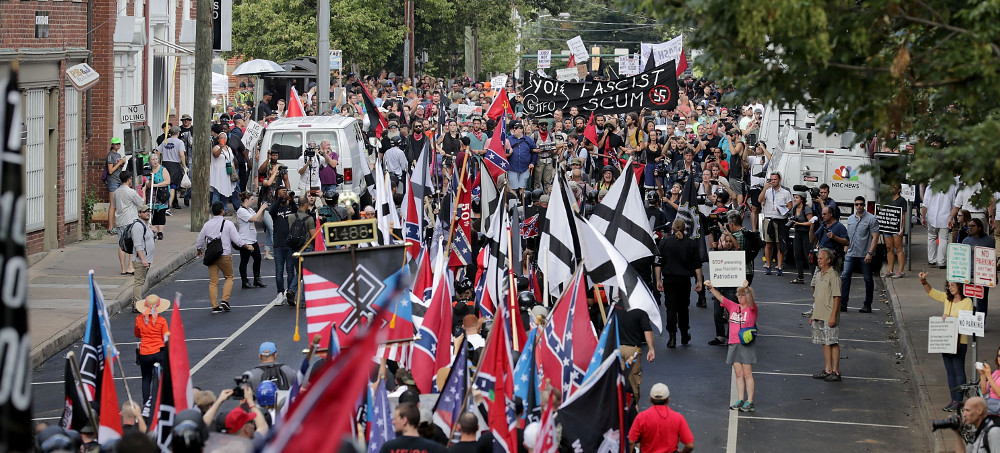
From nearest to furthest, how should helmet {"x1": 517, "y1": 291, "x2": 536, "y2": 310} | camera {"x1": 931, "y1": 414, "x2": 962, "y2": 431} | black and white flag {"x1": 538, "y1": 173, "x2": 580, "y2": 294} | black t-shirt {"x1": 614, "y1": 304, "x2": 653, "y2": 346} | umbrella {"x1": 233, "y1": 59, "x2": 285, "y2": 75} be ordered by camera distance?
camera {"x1": 931, "y1": 414, "x2": 962, "y2": 431} → helmet {"x1": 517, "y1": 291, "x2": 536, "y2": 310} → black and white flag {"x1": 538, "y1": 173, "x2": 580, "y2": 294} → black t-shirt {"x1": 614, "y1": 304, "x2": 653, "y2": 346} → umbrella {"x1": 233, "y1": 59, "x2": 285, "y2": 75}

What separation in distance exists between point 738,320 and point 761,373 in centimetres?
218

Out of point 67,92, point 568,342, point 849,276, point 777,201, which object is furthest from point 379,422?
point 67,92

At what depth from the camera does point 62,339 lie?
1703 centimetres

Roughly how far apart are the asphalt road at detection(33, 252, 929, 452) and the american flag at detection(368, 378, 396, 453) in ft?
14.0

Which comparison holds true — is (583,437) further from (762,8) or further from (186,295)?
(186,295)

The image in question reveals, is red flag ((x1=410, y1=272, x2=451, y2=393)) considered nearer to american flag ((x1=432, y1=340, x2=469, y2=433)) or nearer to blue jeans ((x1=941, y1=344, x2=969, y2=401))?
american flag ((x1=432, y1=340, x2=469, y2=433))

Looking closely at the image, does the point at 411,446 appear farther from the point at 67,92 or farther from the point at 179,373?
the point at 67,92

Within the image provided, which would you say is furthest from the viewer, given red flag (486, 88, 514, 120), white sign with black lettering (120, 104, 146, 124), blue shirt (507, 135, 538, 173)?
red flag (486, 88, 514, 120)

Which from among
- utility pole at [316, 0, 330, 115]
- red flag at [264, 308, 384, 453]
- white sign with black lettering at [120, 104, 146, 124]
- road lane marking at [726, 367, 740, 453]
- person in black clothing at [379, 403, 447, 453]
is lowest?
road lane marking at [726, 367, 740, 453]

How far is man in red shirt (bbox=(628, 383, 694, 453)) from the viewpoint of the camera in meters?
10.7

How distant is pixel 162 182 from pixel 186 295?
243 inches

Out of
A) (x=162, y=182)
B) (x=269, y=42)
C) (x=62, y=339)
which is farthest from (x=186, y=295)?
(x=269, y=42)

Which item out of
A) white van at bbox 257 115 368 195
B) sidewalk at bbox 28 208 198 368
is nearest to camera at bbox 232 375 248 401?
sidewalk at bbox 28 208 198 368

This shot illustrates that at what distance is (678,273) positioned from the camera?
55.6 feet
